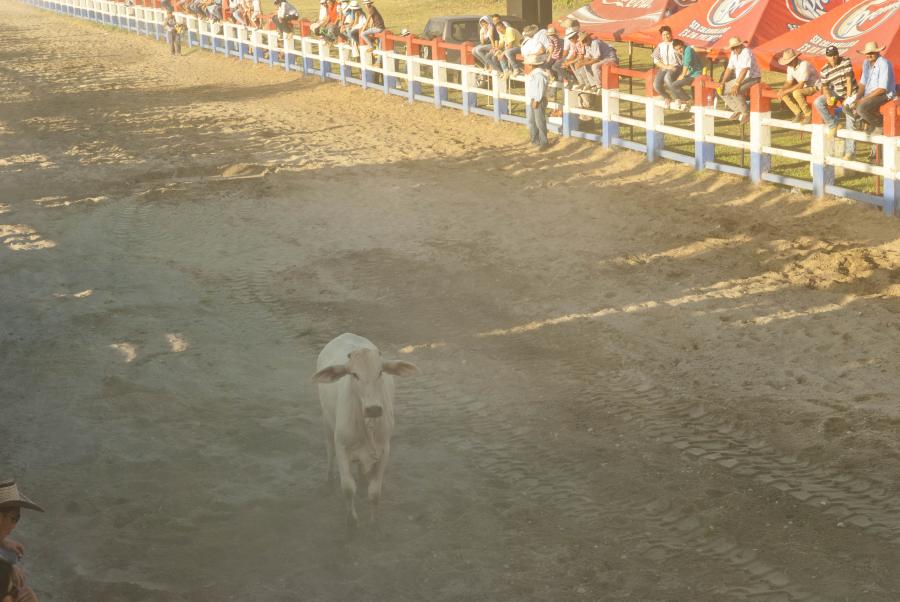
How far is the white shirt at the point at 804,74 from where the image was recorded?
17.0m

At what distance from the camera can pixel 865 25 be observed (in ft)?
55.5

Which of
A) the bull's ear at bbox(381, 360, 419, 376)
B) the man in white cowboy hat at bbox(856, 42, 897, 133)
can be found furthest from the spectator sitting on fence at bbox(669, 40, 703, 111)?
the bull's ear at bbox(381, 360, 419, 376)

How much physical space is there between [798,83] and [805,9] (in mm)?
3957

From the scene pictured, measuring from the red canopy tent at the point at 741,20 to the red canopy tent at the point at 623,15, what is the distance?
4.99 ft

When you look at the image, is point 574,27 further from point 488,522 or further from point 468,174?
point 488,522

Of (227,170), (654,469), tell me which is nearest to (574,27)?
(227,170)

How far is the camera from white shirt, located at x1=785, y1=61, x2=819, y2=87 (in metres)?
17.0

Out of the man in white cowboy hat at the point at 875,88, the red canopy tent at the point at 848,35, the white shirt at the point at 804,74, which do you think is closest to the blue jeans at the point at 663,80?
the red canopy tent at the point at 848,35

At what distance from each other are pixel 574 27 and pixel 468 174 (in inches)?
161

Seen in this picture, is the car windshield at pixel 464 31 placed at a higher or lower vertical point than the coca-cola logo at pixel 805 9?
lower

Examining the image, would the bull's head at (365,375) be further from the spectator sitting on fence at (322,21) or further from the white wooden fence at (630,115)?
the spectator sitting on fence at (322,21)

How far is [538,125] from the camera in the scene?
19.4 metres

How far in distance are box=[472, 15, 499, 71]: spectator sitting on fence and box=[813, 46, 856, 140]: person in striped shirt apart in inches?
298

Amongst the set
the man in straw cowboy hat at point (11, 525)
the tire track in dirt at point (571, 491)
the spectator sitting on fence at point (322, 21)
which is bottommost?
the tire track in dirt at point (571, 491)
